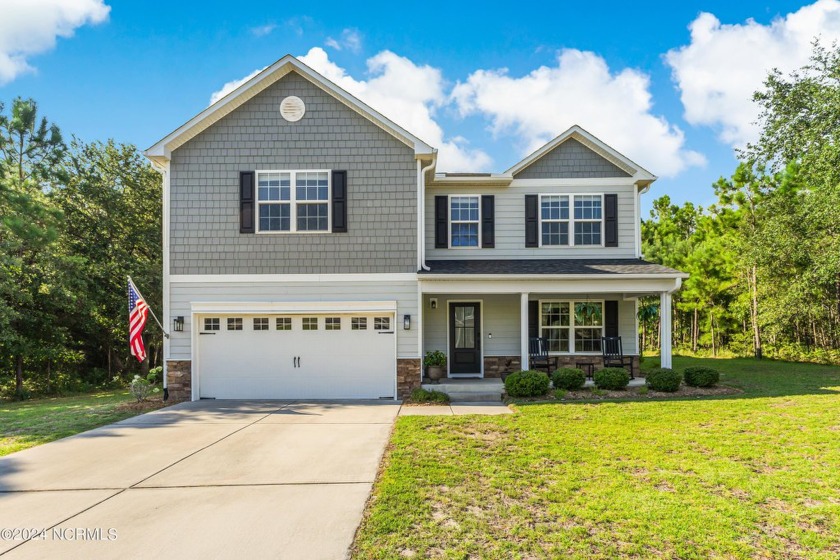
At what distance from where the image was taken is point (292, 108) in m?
11.2

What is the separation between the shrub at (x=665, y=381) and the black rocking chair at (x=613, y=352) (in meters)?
1.59

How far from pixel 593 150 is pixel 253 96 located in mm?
8689

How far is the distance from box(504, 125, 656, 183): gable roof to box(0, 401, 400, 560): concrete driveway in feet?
25.7

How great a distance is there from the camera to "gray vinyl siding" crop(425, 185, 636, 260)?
12727mm

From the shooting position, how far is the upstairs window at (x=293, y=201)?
438 inches

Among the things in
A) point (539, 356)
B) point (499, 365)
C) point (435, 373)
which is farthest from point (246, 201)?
point (539, 356)

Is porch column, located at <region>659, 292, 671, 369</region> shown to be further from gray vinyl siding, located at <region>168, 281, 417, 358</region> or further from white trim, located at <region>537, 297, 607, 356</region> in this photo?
gray vinyl siding, located at <region>168, 281, 417, 358</region>

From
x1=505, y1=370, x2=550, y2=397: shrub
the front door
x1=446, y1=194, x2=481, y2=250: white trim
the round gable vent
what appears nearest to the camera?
x1=505, y1=370, x2=550, y2=397: shrub

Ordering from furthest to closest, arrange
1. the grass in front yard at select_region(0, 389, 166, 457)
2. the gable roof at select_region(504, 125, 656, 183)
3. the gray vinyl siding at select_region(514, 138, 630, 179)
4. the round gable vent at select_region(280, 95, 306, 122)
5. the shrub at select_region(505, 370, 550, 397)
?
the gray vinyl siding at select_region(514, 138, 630, 179) → the gable roof at select_region(504, 125, 656, 183) → the round gable vent at select_region(280, 95, 306, 122) → the shrub at select_region(505, 370, 550, 397) → the grass in front yard at select_region(0, 389, 166, 457)

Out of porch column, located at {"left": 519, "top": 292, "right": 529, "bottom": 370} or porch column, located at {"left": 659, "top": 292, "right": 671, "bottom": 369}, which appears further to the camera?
porch column, located at {"left": 659, "top": 292, "right": 671, "bottom": 369}

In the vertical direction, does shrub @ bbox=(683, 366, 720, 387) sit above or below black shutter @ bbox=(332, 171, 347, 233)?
below

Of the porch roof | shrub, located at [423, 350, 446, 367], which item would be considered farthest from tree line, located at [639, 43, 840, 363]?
shrub, located at [423, 350, 446, 367]

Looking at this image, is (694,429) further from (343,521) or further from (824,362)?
(824,362)

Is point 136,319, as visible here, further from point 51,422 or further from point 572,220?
point 572,220
